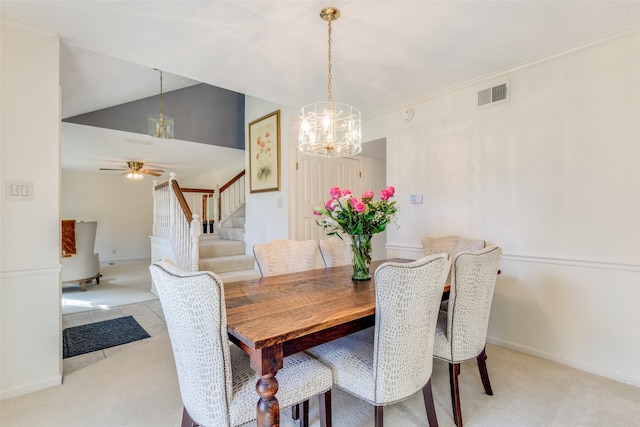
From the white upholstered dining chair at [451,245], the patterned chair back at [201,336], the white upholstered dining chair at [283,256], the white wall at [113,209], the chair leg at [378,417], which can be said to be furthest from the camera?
the white wall at [113,209]

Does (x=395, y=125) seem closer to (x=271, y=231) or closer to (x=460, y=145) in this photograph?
(x=460, y=145)

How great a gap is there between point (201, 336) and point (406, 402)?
1418mm

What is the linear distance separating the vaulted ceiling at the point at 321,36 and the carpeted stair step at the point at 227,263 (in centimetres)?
231

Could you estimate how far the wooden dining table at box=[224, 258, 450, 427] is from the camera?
1.10m

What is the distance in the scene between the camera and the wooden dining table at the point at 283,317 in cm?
110

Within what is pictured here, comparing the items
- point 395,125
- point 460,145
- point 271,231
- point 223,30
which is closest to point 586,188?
point 460,145

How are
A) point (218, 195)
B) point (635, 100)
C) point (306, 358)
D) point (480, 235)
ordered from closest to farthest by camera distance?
point (306, 358) < point (635, 100) < point (480, 235) < point (218, 195)

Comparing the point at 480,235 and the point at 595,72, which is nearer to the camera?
Result: the point at 595,72

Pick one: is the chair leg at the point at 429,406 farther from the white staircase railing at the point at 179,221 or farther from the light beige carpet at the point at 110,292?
the light beige carpet at the point at 110,292

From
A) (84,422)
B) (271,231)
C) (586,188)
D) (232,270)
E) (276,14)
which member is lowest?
(84,422)

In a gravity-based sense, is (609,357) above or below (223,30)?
below

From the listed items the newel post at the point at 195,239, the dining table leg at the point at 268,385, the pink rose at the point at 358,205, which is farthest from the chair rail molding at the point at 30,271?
the pink rose at the point at 358,205

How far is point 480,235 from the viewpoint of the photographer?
2.79 m

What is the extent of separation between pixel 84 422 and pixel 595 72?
4.02 metres
